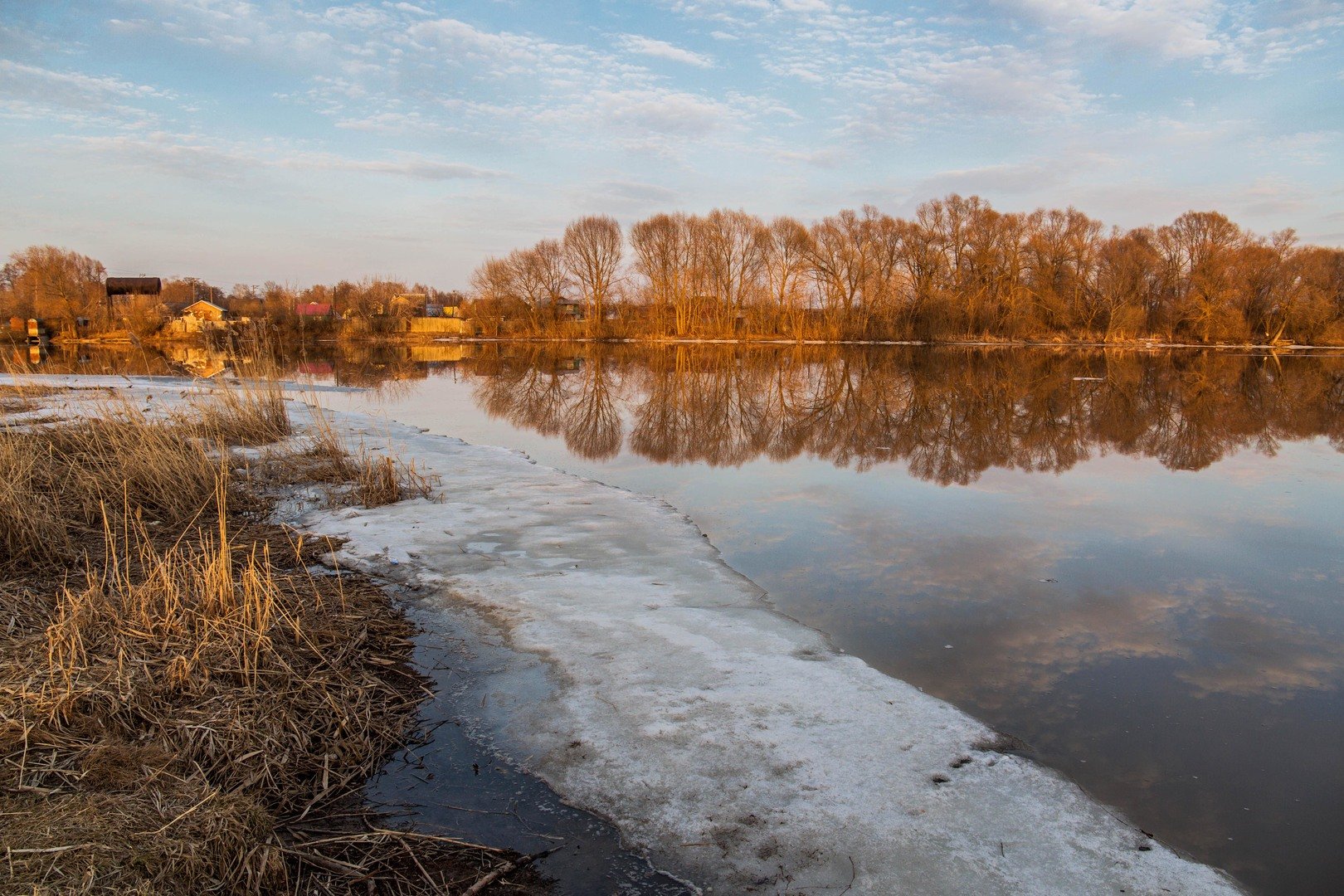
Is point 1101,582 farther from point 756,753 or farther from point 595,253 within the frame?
point 595,253

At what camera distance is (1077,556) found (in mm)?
6293

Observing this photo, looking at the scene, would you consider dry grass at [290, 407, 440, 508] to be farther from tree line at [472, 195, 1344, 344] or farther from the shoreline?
tree line at [472, 195, 1344, 344]

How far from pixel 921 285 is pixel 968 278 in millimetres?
3346

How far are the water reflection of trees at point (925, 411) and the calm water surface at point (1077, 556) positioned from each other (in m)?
0.13

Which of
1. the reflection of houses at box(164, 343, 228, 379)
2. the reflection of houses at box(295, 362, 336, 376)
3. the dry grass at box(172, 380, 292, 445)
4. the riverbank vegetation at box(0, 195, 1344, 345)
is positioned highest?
the riverbank vegetation at box(0, 195, 1344, 345)

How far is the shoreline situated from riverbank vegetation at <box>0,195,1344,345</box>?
167 ft

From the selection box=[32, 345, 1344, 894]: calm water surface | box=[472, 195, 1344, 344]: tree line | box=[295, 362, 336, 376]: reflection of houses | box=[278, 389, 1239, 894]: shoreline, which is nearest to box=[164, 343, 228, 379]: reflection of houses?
box=[295, 362, 336, 376]: reflection of houses

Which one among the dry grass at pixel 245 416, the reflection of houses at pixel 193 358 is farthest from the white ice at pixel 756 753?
the reflection of houses at pixel 193 358

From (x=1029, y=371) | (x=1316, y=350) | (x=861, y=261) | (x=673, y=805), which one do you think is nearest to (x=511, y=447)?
(x=673, y=805)

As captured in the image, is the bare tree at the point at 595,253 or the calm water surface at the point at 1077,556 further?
the bare tree at the point at 595,253

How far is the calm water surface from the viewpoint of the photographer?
127 inches

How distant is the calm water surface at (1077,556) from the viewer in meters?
3.23

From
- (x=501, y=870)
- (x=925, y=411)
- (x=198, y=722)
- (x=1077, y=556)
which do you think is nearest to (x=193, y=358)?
(x=925, y=411)

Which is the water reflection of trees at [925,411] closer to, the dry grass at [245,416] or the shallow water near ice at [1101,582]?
the shallow water near ice at [1101,582]
